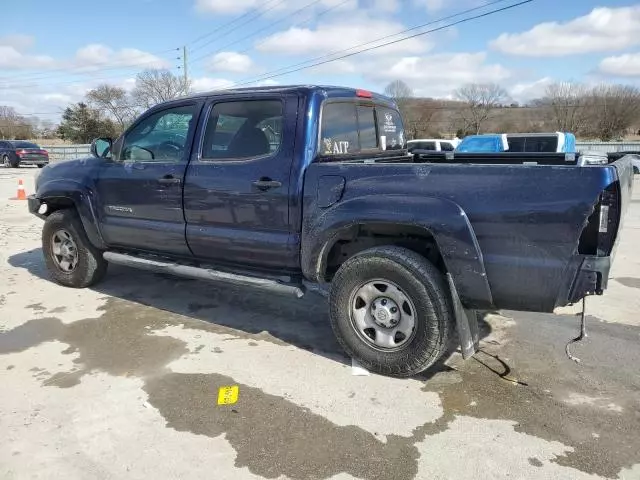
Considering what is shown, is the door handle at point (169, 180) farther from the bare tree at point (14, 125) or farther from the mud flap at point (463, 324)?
the bare tree at point (14, 125)

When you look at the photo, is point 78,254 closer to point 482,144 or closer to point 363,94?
point 363,94

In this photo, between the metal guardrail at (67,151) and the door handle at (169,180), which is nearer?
the door handle at (169,180)

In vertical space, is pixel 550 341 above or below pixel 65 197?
below

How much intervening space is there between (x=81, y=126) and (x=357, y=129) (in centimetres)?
5511

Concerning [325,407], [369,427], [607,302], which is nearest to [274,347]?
[325,407]

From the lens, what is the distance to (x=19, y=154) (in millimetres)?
27047

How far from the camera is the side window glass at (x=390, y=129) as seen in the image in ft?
16.1

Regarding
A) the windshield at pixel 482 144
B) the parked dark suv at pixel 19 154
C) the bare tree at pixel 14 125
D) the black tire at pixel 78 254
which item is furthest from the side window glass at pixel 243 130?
the bare tree at pixel 14 125

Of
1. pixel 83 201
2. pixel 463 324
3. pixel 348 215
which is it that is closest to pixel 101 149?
pixel 83 201

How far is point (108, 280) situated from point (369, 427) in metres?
4.09

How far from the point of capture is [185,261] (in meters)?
4.79

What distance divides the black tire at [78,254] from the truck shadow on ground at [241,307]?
20 centimetres

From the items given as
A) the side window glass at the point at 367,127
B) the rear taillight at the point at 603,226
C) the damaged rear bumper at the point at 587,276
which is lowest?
the damaged rear bumper at the point at 587,276

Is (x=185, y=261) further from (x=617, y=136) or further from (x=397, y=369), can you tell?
(x=617, y=136)
